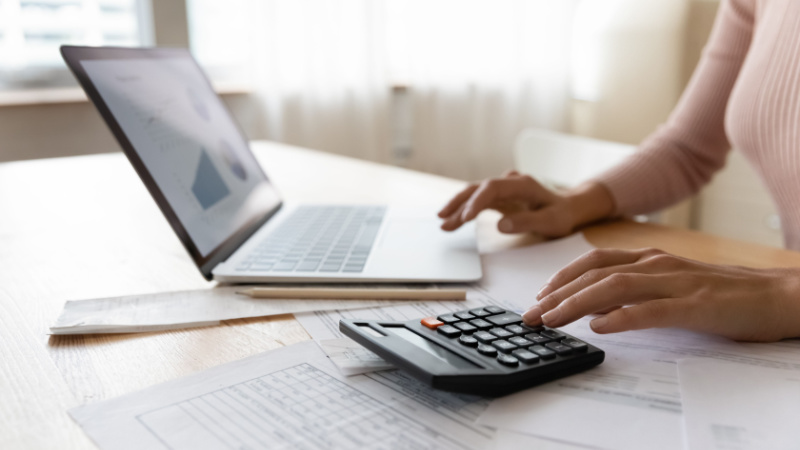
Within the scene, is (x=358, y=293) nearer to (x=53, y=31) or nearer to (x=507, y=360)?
(x=507, y=360)

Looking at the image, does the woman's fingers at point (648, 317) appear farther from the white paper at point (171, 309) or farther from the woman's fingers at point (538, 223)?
Answer: the woman's fingers at point (538, 223)

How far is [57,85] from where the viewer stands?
2021mm

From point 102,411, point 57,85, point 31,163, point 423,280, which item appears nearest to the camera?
point 102,411

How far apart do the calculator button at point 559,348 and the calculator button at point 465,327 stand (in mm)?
51

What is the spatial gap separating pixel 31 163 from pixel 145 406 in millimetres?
1146

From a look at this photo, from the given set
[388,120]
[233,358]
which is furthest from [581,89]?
[233,358]

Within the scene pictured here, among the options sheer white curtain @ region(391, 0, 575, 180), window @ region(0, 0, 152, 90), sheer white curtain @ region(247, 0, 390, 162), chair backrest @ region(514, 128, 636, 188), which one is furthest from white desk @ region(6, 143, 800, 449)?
sheer white curtain @ region(391, 0, 575, 180)

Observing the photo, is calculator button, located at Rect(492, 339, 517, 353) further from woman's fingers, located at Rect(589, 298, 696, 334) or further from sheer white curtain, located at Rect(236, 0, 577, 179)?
sheer white curtain, located at Rect(236, 0, 577, 179)

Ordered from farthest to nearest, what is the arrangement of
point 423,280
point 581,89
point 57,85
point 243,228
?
point 581,89 → point 57,85 → point 243,228 → point 423,280

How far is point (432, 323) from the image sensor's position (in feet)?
1.55

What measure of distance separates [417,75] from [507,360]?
211 cm

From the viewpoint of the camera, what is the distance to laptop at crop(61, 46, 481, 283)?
0.62 m

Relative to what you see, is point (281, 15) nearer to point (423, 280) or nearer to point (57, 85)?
point (57, 85)

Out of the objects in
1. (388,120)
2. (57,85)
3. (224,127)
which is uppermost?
(224,127)
